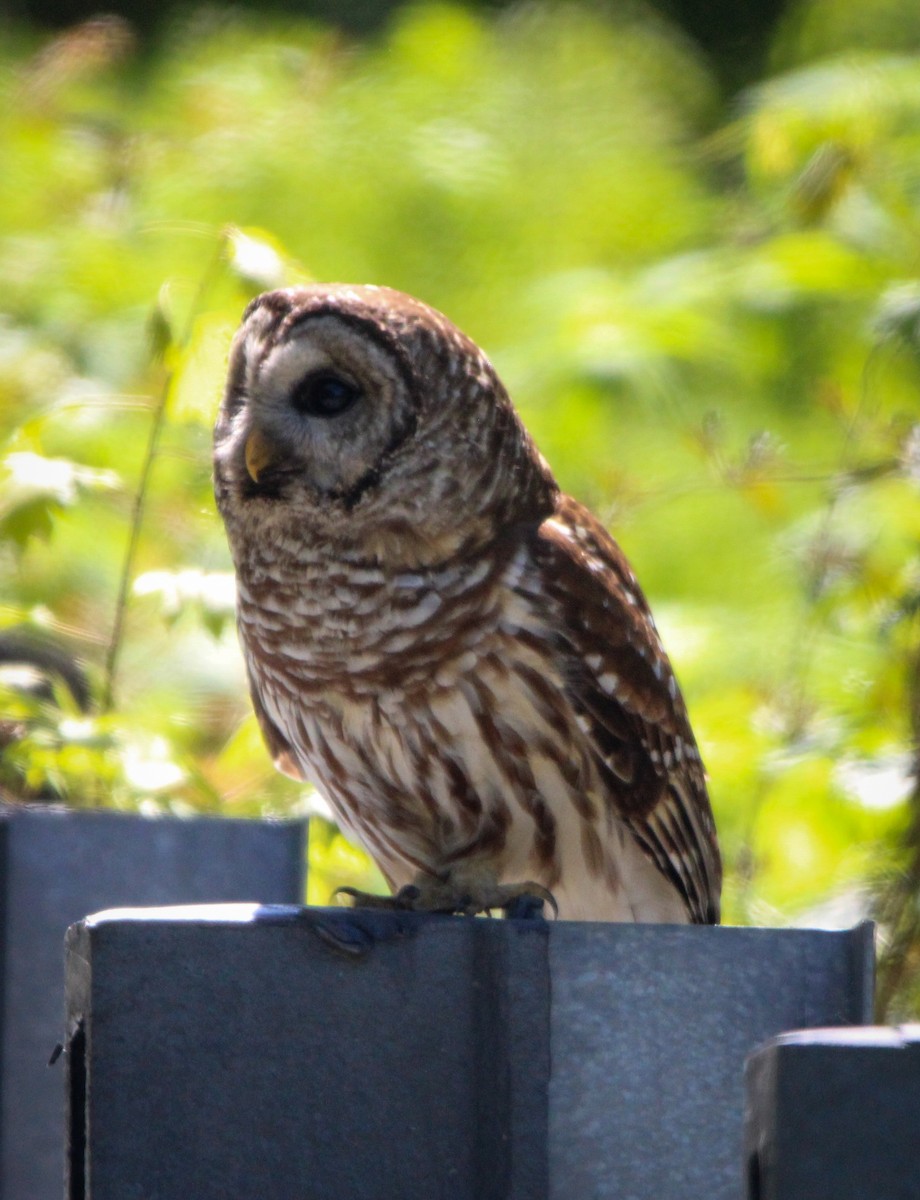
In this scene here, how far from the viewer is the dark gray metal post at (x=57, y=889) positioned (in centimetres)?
248

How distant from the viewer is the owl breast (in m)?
2.34

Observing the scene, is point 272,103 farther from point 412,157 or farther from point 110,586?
point 110,586

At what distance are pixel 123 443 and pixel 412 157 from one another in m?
2.22

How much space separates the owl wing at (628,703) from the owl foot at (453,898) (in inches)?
14.6

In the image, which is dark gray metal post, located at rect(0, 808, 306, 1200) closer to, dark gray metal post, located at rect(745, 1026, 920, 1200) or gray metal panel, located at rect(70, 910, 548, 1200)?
gray metal panel, located at rect(70, 910, 548, 1200)

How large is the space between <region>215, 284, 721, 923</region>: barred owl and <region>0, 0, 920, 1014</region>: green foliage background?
57 cm

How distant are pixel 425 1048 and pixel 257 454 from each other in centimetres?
110

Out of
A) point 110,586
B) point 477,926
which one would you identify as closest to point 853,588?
point 110,586

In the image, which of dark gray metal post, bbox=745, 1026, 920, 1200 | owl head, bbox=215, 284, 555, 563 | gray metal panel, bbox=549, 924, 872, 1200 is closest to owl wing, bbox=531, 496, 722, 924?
owl head, bbox=215, 284, 555, 563

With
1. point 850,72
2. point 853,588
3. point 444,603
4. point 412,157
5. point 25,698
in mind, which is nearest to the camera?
point 444,603

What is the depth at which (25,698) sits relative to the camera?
309 cm

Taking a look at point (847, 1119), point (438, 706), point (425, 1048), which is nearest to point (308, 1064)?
point (425, 1048)

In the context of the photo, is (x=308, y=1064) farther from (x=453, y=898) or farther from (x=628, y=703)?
(x=628, y=703)

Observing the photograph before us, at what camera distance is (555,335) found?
5332mm
